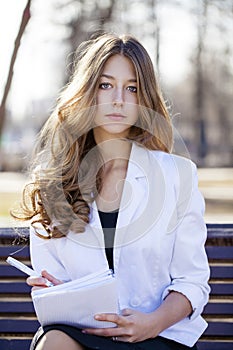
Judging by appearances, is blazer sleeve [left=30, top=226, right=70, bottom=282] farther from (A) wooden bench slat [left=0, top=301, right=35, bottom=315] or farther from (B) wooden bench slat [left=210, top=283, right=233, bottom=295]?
(B) wooden bench slat [left=210, top=283, right=233, bottom=295]

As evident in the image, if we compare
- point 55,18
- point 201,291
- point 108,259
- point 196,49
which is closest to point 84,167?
point 108,259

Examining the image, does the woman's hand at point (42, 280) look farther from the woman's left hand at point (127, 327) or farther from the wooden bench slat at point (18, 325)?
the wooden bench slat at point (18, 325)

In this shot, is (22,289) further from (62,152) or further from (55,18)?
(55,18)

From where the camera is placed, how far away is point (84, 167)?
3531mm

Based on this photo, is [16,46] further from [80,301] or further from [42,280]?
[80,301]

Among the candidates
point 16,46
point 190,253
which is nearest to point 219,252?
point 190,253

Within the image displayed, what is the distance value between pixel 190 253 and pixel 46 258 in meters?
0.58

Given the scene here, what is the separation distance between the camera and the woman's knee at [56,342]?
9.71 feet

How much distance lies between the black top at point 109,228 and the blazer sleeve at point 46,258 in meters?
0.19

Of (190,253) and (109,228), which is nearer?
(190,253)

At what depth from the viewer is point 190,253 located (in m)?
3.23

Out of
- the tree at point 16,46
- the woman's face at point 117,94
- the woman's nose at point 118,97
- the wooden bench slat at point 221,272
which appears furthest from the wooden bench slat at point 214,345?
the tree at point 16,46

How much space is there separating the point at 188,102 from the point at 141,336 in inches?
1853

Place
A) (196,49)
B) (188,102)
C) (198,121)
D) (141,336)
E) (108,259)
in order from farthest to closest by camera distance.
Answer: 1. (188,102)
2. (198,121)
3. (196,49)
4. (108,259)
5. (141,336)
